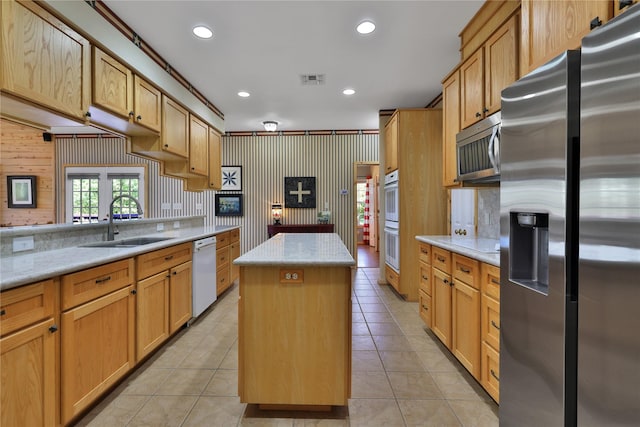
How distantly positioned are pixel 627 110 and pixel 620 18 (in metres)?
0.28

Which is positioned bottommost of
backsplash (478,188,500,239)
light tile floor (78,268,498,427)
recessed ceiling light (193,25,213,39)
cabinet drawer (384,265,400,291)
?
light tile floor (78,268,498,427)

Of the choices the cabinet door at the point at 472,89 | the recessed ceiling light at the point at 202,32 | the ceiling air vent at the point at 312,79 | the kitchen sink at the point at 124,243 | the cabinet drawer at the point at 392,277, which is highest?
the ceiling air vent at the point at 312,79

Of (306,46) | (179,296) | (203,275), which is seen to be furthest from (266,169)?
(179,296)

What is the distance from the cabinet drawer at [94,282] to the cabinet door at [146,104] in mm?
1430

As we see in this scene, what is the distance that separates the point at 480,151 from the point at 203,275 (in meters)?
2.95

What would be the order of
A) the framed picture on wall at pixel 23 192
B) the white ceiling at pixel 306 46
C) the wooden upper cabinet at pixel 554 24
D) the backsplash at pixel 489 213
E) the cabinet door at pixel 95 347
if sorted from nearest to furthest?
the wooden upper cabinet at pixel 554 24, the cabinet door at pixel 95 347, the white ceiling at pixel 306 46, the backsplash at pixel 489 213, the framed picture on wall at pixel 23 192

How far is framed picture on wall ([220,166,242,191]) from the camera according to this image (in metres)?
6.18

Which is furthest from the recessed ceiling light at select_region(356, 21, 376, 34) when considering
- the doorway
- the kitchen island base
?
the doorway

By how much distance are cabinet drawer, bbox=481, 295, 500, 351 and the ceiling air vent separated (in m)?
2.86

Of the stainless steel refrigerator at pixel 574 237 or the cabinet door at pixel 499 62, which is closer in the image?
the stainless steel refrigerator at pixel 574 237

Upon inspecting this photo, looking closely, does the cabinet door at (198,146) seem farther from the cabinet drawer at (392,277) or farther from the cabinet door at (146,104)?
the cabinet drawer at (392,277)

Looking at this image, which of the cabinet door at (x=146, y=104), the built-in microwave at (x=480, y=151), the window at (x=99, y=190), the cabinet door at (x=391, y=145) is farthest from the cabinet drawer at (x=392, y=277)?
the window at (x=99, y=190)

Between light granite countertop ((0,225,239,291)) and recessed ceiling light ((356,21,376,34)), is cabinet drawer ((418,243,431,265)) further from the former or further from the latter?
light granite countertop ((0,225,239,291))

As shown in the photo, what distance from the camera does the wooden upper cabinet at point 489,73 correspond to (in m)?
1.92
